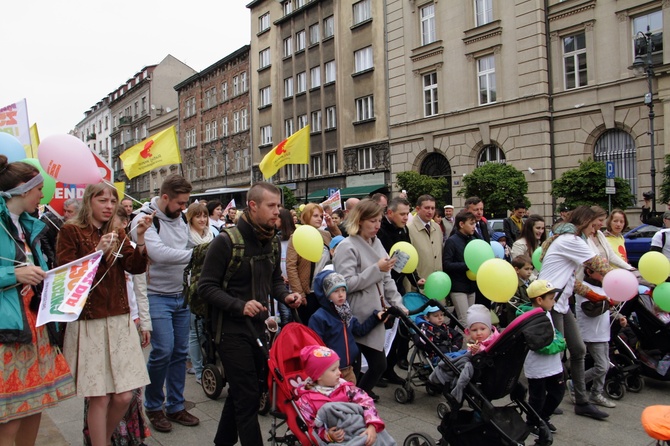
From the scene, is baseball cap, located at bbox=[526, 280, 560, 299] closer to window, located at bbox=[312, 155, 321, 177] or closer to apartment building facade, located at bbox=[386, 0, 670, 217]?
apartment building facade, located at bbox=[386, 0, 670, 217]

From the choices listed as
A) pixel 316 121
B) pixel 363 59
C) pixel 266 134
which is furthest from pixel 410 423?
pixel 266 134

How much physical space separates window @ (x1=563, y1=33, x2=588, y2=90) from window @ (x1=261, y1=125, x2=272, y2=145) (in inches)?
892

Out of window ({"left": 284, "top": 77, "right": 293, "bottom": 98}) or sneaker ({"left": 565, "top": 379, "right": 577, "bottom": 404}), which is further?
window ({"left": 284, "top": 77, "right": 293, "bottom": 98})

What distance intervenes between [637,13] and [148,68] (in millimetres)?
52000

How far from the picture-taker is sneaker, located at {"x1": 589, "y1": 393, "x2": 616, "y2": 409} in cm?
553

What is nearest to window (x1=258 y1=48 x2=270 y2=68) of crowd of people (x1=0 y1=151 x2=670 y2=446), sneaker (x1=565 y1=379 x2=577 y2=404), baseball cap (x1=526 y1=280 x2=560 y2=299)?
crowd of people (x1=0 y1=151 x2=670 y2=446)

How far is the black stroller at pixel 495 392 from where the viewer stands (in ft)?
13.0

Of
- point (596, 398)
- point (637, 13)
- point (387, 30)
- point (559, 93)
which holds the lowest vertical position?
point (596, 398)

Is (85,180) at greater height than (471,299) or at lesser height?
greater

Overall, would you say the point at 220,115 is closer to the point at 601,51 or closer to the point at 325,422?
the point at 601,51

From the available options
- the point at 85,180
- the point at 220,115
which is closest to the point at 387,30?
the point at 220,115

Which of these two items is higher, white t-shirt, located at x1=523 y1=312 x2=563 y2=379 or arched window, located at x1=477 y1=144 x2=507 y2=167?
arched window, located at x1=477 y1=144 x2=507 y2=167

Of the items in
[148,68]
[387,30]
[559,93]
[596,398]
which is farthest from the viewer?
[148,68]

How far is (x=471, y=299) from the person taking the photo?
22.6ft
